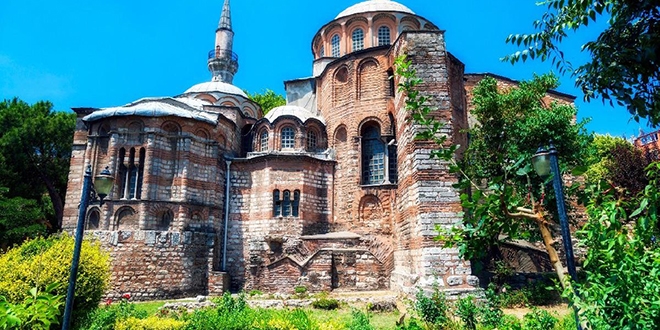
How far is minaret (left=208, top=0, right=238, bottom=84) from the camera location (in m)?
30.3

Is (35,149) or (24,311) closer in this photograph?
(24,311)

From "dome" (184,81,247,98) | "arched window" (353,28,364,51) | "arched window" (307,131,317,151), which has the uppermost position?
"arched window" (353,28,364,51)

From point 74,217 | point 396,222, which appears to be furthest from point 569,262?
point 74,217

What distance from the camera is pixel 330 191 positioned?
62.6ft

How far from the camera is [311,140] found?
20.4 metres

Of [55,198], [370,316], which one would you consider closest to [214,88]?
[55,198]

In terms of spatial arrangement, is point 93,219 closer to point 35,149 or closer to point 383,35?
point 35,149

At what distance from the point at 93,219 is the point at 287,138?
9.02 meters

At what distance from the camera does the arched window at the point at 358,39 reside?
23172mm

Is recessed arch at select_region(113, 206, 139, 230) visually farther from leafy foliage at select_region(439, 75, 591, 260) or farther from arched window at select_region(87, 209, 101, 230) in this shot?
leafy foliage at select_region(439, 75, 591, 260)

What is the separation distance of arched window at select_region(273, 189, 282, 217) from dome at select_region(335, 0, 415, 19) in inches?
441

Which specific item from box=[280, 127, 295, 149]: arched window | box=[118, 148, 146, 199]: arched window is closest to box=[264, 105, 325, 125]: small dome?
box=[280, 127, 295, 149]: arched window

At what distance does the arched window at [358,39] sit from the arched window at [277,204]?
960 cm

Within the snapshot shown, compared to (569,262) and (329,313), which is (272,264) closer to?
(329,313)
